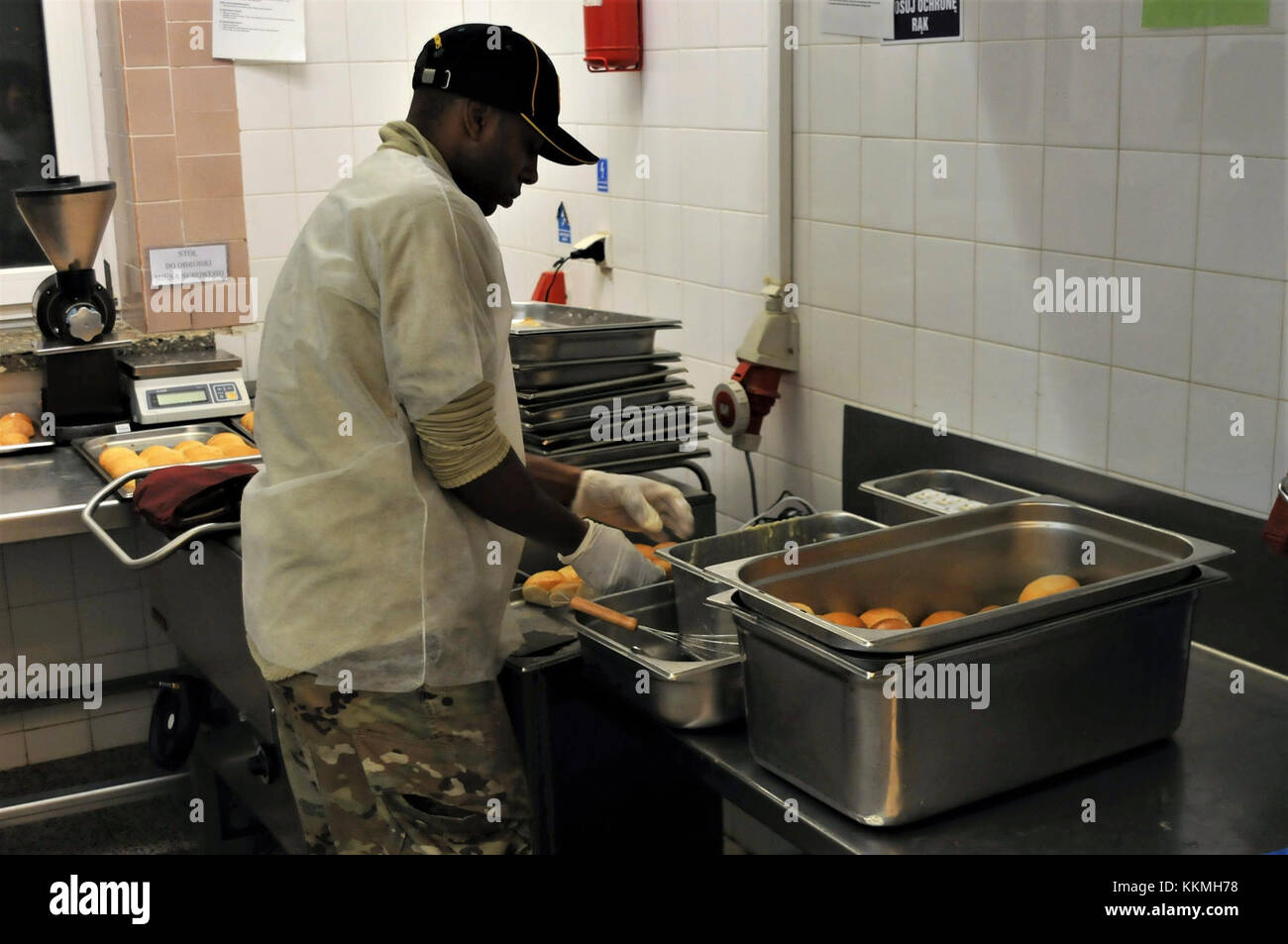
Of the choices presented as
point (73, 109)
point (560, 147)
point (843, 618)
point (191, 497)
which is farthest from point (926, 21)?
point (73, 109)

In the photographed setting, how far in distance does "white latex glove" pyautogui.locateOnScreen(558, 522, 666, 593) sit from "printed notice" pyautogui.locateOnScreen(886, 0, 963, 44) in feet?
3.28

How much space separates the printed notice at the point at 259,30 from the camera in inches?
140

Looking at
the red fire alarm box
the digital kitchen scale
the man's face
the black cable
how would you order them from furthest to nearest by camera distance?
the black cable → the digital kitchen scale → the red fire alarm box → the man's face

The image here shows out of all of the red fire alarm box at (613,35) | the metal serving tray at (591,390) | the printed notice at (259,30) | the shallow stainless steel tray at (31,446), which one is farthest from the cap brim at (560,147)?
the printed notice at (259,30)

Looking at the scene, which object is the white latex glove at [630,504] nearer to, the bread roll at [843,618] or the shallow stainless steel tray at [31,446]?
the bread roll at [843,618]

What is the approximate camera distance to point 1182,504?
77.3 inches

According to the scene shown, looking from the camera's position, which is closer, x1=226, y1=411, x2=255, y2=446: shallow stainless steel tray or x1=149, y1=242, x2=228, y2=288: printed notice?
x1=226, y1=411, x2=255, y2=446: shallow stainless steel tray

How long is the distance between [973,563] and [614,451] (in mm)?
958

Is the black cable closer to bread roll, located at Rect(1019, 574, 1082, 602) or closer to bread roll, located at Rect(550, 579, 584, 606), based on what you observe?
bread roll, located at Rect(550, 579, 584, 606)

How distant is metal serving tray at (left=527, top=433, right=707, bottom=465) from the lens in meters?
2.67

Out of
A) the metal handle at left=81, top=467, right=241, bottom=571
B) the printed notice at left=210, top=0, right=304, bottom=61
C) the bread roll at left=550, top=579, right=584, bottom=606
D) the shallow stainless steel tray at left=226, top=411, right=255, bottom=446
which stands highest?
the printed notice at left=210, top=0, right=304, bottom=61

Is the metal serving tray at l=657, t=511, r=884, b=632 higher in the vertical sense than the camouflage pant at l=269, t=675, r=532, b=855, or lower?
higher

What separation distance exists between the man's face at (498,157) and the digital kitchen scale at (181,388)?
5.24 ft

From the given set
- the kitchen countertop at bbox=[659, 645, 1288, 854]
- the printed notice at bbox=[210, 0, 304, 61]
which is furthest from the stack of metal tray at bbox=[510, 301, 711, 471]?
the printed notice at bbox=[210, 0, 304, 61]
